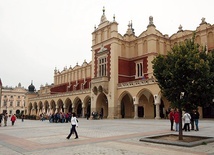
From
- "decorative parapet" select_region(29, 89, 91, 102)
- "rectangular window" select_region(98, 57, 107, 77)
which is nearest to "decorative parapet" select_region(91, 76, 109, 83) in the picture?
"rectangular window" select_region(98, 57, 107, 77)

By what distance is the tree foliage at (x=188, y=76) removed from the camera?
10.7 meters

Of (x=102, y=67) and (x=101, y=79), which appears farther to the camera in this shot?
(x=102, y=67)

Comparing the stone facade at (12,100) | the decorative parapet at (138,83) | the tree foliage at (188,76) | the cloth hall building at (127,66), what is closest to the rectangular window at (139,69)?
the cloth hall building at (127,66)

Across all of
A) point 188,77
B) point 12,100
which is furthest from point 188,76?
point 12,100

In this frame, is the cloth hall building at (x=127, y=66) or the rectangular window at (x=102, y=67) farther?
the rectangular window at (x=102, y=67)

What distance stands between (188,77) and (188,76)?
14 cm

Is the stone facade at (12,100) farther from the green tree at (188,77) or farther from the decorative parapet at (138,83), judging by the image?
the green tree at (188,77)

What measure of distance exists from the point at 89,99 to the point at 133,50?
1239 centimetres

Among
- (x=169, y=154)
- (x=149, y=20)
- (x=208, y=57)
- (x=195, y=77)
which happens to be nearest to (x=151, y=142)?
(x=169, y=154)

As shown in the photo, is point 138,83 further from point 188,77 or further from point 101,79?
point 188,77

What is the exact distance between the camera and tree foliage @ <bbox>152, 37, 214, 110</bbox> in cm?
1067

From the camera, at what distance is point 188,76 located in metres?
11.0

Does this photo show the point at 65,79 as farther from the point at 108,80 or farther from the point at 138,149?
the point at 138,149

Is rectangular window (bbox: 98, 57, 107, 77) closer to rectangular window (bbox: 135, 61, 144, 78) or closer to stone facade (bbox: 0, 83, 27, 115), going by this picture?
rectangular window (bbox: 135, 61, 144, 78)
